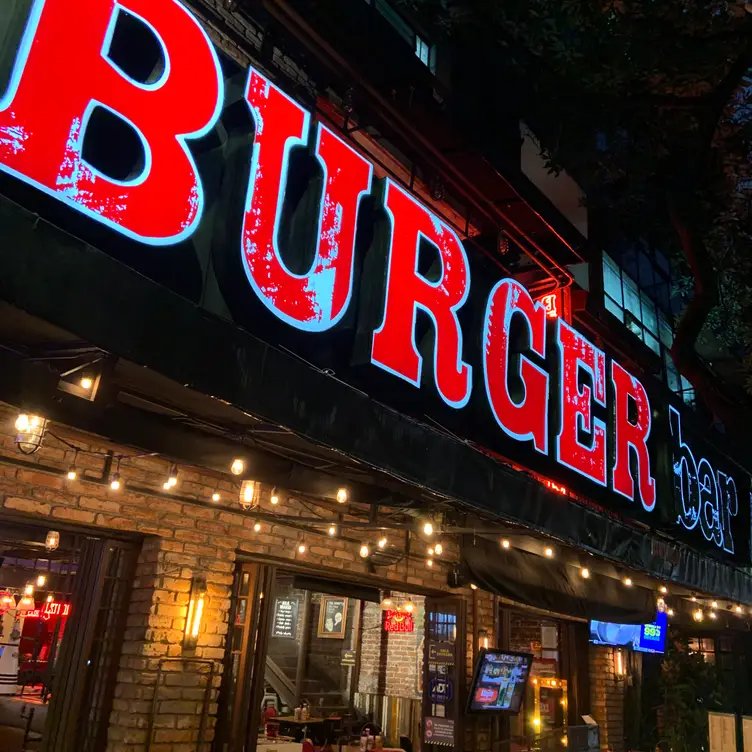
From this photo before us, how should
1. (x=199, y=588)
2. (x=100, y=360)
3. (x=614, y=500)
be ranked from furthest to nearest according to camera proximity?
(x=614, y=500) < (x=199, y=588) < (x=100, y=360)

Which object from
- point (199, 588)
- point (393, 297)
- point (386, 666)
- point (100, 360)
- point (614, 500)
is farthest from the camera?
point (386, 666)

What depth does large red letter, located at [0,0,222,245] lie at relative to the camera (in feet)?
7.64

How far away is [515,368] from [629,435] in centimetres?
209

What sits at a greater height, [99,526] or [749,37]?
[749,37]

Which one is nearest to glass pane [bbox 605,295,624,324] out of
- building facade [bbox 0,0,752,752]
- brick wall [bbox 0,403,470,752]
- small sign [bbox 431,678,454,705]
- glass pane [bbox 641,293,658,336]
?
glass pane [bbox 641,293,658,336]

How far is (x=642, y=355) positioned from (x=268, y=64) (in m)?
9.25

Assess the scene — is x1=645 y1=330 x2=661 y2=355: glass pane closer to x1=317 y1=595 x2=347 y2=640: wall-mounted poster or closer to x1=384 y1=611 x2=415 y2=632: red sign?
x1=384 y1=611 x2=415 y2=632: red sign

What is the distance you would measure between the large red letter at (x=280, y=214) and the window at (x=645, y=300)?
936cm

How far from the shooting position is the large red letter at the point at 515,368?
463 cm

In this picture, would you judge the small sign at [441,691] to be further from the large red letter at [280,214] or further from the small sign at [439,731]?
the large red letter at [280,214]

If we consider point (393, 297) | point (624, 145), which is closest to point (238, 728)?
point (393, 297)

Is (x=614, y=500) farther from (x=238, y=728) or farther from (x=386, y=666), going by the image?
(x=386, y=666)

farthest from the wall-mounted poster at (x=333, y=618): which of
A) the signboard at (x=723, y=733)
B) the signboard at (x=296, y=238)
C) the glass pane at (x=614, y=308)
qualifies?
the signboard at (x=723, y=733)

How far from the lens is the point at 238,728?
19.3 ft
